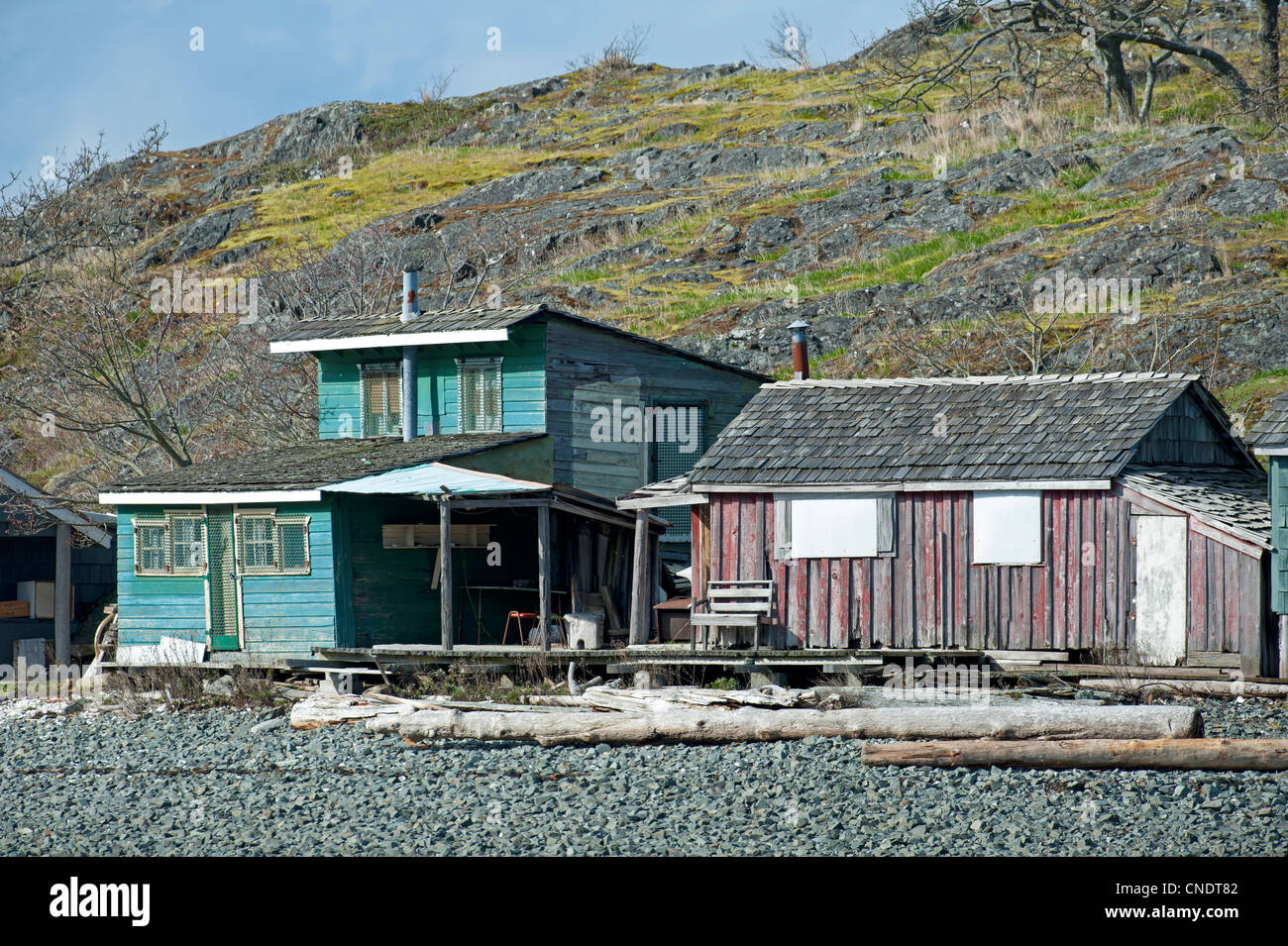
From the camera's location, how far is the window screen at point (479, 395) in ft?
91.5

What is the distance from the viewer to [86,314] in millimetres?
32750

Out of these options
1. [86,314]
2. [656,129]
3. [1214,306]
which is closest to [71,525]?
[86,314]

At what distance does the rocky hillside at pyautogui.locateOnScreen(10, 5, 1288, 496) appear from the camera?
35688 mm

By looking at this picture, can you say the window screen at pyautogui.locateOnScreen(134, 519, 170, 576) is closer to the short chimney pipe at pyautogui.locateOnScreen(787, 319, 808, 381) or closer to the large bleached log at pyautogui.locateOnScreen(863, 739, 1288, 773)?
the short chimney pipe at pyautogui.locateOnScreen(787, 319, 808, 381)

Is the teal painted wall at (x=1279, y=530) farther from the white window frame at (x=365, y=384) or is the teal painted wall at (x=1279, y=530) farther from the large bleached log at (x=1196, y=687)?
the white window frame at (x=365, y=384)

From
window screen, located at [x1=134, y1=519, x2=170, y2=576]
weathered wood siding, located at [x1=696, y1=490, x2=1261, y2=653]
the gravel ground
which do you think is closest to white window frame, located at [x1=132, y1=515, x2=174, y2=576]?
window screen, located at [x1=134, y1=519, x2=170, y2=576]

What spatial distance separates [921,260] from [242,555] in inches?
1023

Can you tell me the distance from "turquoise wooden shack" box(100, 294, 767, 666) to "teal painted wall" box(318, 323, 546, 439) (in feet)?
0.13

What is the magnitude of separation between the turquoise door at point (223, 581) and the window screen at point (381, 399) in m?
5.42

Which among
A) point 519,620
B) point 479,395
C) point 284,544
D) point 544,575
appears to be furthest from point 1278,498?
point 284,544

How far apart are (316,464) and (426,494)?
3.57 m

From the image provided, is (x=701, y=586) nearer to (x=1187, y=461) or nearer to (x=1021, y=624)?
(x=1021, y=624)

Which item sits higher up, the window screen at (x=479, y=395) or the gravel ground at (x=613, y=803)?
the window screen at (x=479, y=395)

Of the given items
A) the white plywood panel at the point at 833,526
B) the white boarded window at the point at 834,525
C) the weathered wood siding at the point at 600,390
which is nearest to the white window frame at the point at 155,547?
the weathered wood siding at the point at 600,390
